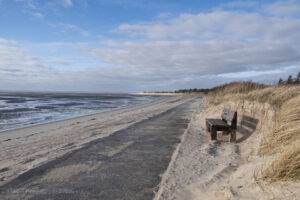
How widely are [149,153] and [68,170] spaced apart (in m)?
2.36

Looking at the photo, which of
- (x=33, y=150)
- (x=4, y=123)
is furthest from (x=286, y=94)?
(x=4, y=123)

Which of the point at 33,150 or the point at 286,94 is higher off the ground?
the point at 286,94

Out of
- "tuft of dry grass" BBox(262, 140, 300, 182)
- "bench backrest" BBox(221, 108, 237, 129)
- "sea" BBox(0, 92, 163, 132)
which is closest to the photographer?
"tuft of dry grass" BBox(262, 140, 300, 182)

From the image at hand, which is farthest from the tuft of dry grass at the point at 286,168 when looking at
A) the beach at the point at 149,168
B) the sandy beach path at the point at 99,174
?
the sandy beach path at the point at 99,174

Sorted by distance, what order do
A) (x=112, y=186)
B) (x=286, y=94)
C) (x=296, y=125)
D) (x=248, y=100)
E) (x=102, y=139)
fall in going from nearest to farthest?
(x=112, y=186) < (x=296, y=125) < (x=286, y=94) < (x=102, y=139) < (x=248, y=100)

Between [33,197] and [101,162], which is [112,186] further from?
[101,162]

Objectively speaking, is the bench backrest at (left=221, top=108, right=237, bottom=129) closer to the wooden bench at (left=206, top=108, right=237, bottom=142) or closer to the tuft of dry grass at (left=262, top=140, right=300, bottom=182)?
the wooden bench at (left=206, top=108, right=237, bottom=142)

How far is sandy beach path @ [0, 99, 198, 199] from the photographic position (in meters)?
6.48

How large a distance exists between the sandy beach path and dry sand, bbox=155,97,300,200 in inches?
13.2

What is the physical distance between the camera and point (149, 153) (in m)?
9.84

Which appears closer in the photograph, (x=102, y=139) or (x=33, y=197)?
(x=33, y=197)

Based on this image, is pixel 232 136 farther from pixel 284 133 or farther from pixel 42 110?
pixel 42 110

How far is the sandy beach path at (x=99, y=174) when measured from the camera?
648 centimetres

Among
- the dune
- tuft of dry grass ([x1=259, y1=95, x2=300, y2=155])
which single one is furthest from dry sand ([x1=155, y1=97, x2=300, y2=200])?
tuft of dry grass ([x1=259, y1=95, x2=300, y2=155])
